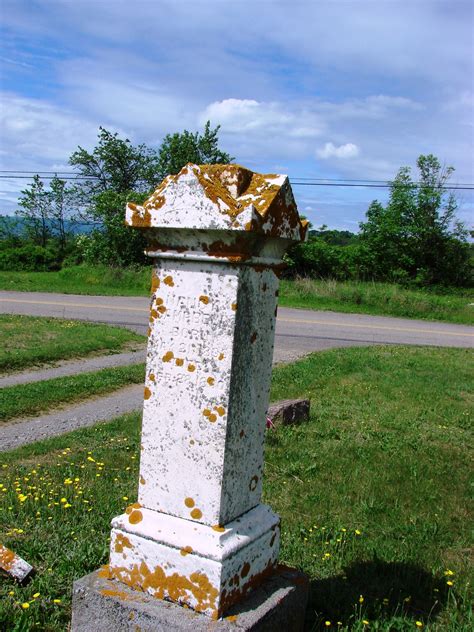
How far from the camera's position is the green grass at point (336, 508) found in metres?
3.03

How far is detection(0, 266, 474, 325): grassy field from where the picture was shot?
20.2 m

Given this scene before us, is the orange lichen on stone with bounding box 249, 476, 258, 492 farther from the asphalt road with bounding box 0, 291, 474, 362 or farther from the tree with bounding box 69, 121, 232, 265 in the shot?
the tree with bounding box 69, 121, 232, 265

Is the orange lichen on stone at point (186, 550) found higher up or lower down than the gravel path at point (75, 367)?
higher up

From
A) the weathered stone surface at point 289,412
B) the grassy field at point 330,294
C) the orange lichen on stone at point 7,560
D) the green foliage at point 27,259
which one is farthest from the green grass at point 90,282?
the orange lichen on stone at point 7,560

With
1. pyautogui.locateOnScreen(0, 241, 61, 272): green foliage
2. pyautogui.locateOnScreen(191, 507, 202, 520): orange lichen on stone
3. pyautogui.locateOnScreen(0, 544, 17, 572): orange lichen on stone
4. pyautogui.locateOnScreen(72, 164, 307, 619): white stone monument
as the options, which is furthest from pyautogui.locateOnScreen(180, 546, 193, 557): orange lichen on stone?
pyautogui.locateOnScreen(0, 241, 61, 272): green foliage

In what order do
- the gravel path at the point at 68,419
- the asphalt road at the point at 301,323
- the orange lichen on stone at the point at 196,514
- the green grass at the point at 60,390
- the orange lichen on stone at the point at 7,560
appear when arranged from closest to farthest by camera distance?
the orange lichen on stone at the point at 196,514 < the orange lichen on stone at the point at 7,560 < the gravel path at the point at 68,419 < the green grass at the point at 60,390 < the asphalt road at the point at 301,323

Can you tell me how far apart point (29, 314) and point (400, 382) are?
921 cm

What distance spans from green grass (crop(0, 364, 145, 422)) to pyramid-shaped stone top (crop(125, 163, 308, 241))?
5.16 m

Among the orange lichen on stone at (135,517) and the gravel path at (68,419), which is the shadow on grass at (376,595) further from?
the gravel path at (68,419)

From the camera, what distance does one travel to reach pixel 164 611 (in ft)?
7.39

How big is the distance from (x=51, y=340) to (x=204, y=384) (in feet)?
30.5

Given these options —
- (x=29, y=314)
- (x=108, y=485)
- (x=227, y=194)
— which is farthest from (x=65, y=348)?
(x=227, y=194)

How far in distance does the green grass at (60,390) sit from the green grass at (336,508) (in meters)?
1.18

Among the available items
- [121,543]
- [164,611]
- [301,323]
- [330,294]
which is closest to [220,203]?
[121,543]
